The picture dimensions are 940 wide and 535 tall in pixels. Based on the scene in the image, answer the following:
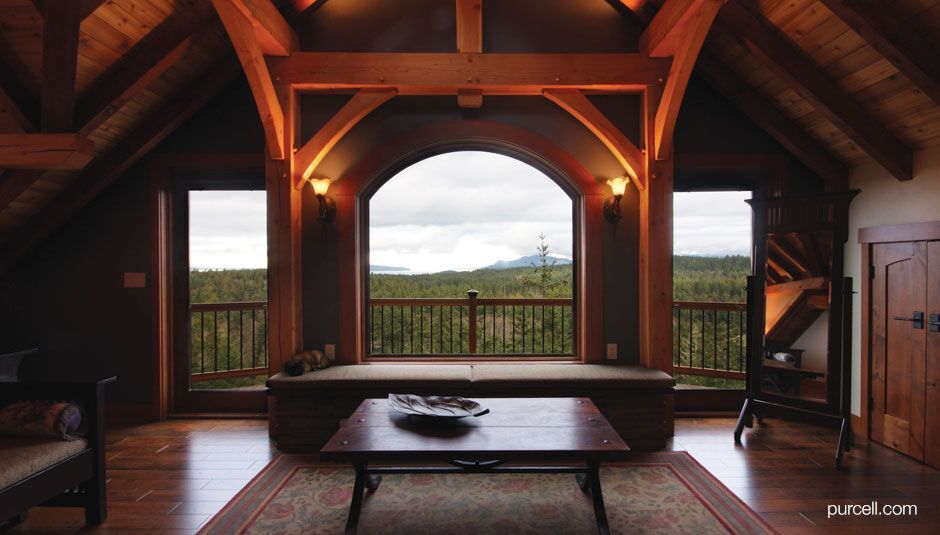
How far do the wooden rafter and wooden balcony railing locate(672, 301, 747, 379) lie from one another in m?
3.93

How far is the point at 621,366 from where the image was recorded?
3.97 metres

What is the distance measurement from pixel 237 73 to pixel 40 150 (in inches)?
66.7

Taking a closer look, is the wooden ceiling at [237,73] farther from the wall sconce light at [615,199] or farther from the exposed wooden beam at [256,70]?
the wall sconce light at [615,199]

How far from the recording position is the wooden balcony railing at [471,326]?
450cm

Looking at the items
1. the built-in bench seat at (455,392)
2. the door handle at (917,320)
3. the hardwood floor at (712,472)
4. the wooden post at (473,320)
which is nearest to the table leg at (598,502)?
the hardwood floor at (712,472)

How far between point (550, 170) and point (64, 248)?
14.5 feet

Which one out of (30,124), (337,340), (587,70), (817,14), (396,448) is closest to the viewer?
(396,448)

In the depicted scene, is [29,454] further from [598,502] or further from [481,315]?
[481,315]

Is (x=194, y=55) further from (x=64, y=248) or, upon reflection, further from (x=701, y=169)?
(x=701, y=169)

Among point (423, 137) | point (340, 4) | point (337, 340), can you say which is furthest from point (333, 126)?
point (337, 340)

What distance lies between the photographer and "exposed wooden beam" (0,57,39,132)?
9.41 feet

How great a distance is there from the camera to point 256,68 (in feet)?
11.2

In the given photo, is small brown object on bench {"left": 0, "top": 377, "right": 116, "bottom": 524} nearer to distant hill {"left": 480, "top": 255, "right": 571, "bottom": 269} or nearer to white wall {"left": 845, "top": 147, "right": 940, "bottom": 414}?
distant hill {"left": 480, "top": 255, "right": 571, "bottom": 269}

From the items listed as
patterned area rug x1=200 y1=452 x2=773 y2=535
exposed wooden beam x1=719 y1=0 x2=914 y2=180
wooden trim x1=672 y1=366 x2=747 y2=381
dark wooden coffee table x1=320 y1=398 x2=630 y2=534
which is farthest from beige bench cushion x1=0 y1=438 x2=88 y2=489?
exposed wooden beam x1=719 y1=0 x2=914 y2=180
